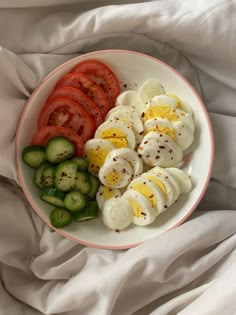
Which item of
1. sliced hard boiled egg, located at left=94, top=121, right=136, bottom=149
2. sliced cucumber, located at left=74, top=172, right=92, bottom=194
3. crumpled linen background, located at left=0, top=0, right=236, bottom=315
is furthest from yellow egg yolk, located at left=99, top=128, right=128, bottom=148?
crumpled linen background, located at left=0, top=0, right=236, bottom=315

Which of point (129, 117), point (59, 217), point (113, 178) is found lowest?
point (59, 217)

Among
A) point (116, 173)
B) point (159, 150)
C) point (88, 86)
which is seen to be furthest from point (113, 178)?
point (88, 86)

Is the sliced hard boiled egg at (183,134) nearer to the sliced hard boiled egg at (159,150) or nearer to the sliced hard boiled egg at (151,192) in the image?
the sliced hard boiled egg at (159,150)

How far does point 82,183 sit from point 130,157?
0.13m

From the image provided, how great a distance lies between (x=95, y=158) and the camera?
1.33 metres

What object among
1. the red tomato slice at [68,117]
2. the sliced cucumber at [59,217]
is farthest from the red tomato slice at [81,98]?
the sliced cucumber at [59,217]

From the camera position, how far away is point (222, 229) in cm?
131

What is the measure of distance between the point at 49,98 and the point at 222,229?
1.68ft

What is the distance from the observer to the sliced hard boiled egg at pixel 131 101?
4.49 feet

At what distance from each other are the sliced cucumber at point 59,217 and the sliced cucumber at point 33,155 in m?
0.12

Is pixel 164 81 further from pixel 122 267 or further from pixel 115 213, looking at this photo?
pixel 122 267

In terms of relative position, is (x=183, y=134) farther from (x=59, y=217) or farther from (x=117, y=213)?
(x=59, y=217)

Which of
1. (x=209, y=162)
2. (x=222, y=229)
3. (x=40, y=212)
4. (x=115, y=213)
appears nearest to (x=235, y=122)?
(x=209, y=162)

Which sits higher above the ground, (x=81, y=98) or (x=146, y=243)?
(x=81, y=98)
